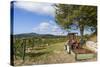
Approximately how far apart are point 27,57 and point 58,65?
0.31m

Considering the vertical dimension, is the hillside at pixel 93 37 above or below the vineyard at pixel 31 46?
above

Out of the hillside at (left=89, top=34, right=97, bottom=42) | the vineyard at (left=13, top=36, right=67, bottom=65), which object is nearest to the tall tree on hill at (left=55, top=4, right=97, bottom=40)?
the hillside at (left=89, top=34, right=97, bottom=42)

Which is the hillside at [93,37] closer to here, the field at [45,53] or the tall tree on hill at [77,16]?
the tall tree on hill at [77,16]

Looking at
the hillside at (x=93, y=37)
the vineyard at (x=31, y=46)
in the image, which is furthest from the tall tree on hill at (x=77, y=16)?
the vineyard at (x=31, y=46)

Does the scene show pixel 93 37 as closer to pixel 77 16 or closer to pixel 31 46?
pixel 77 16

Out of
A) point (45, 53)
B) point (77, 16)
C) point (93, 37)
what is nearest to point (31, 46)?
point (45, 53)

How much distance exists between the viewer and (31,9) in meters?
1.71

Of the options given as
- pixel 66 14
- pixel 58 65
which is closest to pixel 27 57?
pixel 58 65

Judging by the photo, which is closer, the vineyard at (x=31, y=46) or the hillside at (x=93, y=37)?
the vineyard at (x=31, y=46)

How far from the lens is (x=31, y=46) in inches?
67.6

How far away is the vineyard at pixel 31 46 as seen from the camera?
5.49ft

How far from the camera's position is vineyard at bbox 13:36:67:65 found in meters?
1.67

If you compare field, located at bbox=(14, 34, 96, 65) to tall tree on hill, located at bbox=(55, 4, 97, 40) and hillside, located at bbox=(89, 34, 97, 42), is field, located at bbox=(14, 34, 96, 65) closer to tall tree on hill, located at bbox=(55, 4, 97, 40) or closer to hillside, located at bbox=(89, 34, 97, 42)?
tall tree on hill, located at bbox=(55, 4, 97, 40)

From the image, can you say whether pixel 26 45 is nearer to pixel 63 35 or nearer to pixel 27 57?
pixel 27 57
